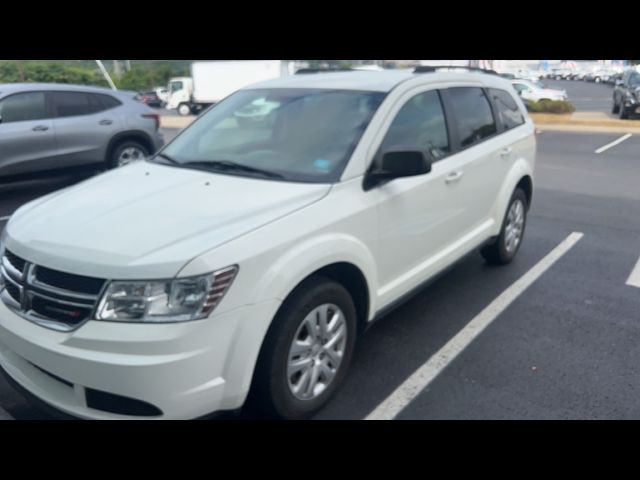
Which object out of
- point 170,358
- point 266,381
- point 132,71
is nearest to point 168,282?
point 170,358

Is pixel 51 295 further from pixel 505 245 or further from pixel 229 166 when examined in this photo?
pixel 505 245

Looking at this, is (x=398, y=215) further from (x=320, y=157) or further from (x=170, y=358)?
(x=170, y=358)

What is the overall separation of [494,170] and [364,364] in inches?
80.8

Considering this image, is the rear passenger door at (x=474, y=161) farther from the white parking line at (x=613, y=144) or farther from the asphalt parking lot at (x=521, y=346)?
the white parking line at (x=613, y=144)

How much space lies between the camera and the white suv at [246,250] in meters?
2.37

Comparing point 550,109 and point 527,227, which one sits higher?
point 550,109

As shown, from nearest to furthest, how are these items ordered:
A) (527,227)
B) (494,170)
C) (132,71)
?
(494,170)
(527,227)
(132,71)

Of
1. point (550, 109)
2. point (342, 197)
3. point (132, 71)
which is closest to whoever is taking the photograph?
point (342, 197)

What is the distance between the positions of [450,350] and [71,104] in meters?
7.13

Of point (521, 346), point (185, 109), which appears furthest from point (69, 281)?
point (185, 109)

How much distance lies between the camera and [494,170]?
4.60 m

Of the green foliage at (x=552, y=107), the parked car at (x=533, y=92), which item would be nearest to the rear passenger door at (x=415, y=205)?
the green foliage at (x=552, y=107)

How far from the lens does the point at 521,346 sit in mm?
3828

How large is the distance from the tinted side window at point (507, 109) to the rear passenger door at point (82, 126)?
6102 mm
